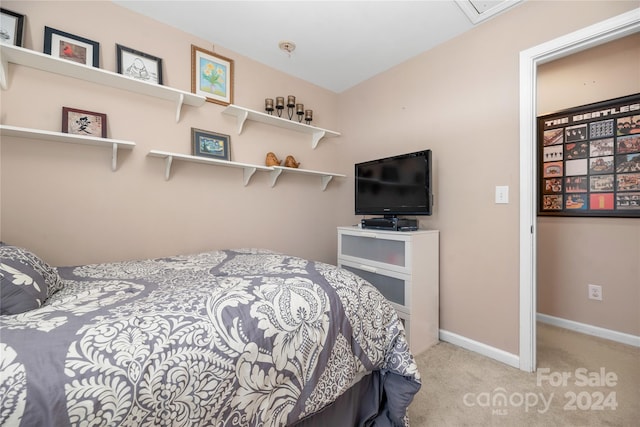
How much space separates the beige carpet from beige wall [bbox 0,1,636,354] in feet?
0.79

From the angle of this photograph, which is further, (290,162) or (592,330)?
(290,162)

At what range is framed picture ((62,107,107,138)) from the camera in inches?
64.9

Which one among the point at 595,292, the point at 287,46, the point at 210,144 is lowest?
the point at 595,292

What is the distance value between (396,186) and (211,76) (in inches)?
68.2

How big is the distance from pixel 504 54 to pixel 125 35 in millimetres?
2551

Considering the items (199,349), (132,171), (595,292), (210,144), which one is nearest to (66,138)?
(132,171)

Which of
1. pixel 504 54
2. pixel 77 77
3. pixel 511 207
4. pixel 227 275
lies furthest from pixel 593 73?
pixel 77 77

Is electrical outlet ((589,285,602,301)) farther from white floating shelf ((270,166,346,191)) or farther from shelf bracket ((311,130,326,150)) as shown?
shelf bracket ((311,130,326,150))

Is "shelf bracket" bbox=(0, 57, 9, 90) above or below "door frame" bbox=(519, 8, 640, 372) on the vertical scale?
above

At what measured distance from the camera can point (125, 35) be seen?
1.87 m

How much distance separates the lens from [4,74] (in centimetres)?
148

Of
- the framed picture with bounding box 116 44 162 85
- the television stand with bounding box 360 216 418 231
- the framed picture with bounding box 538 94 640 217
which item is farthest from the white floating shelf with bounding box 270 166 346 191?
the framed picture with bounding box 538 94 640 217

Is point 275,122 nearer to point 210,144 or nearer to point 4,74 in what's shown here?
point 210,144

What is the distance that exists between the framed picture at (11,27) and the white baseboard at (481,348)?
330cm
